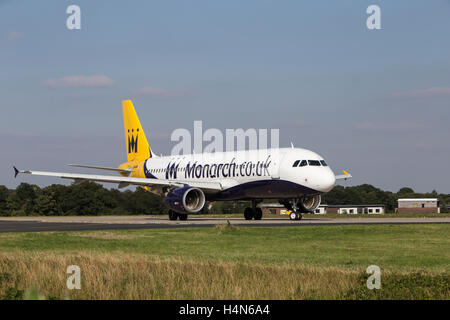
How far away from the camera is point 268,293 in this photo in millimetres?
12758

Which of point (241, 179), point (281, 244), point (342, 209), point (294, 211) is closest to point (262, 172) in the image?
point (241, 179)

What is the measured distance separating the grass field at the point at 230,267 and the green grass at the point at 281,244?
0.10ft

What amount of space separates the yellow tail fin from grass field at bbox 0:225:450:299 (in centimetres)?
3069

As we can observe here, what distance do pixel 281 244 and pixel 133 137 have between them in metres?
35.8

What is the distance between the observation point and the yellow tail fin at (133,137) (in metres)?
55.7

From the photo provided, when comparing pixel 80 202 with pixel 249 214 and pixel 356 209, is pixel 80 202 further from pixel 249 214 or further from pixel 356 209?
pixel 249 214

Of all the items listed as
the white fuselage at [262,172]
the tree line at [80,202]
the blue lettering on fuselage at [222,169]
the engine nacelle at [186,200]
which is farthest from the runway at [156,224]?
the tree line at [80,202]

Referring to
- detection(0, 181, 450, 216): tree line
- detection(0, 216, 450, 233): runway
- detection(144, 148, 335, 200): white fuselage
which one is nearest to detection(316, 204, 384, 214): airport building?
detection(0, 181, 450, 216): tree line

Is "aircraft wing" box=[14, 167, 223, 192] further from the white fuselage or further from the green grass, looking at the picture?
the green grass

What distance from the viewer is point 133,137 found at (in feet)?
186

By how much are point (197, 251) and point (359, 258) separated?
4.79 m

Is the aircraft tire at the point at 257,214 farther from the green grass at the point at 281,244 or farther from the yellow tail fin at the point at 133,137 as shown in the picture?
the green grass at the point at 281,244

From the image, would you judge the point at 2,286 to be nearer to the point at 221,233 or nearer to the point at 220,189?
the point at 221,233
